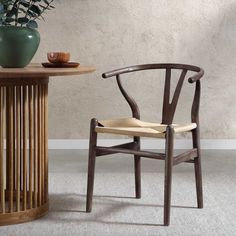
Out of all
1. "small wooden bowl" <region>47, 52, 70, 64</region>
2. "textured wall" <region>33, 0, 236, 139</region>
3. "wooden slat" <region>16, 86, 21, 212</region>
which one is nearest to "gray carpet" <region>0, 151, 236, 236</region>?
"wooden slat" <region>16, 86, 21, 212</region>

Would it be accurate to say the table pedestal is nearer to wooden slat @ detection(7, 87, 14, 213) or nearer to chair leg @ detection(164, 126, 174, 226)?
wooden slat @ detection(7, 87, 14, 213)

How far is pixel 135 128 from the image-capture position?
9.78 feet

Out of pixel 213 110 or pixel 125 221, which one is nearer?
pixel 125 221

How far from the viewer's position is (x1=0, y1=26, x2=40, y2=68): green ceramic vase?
2811 millimetres

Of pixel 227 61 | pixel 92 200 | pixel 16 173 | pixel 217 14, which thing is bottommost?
pixel 92 200

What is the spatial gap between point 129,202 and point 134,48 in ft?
5.76

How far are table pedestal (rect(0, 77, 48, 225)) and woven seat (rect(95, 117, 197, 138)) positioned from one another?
307 millimetres

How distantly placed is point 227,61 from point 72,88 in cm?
122

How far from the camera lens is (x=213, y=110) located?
482 centimetres

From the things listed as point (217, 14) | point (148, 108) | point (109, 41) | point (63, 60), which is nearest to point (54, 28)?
point (109, 41)

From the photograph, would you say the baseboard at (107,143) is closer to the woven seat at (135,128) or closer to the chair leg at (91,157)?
the woven seat at (135,128)

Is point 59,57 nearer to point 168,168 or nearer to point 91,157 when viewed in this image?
point 91,157

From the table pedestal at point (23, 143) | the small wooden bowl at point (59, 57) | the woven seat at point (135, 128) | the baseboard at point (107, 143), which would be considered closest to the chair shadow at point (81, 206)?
the table pedestal at point (23, 143)

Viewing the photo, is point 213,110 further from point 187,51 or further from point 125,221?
point 125,221
